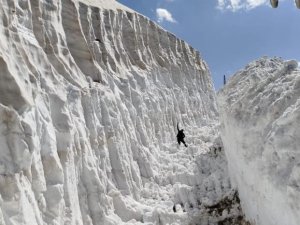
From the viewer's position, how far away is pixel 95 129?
19453mm

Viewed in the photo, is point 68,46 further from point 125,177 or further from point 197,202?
point 197,202

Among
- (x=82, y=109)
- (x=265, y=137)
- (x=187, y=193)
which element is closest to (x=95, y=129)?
(x=82, y=109)

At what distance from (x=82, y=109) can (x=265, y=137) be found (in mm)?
7971

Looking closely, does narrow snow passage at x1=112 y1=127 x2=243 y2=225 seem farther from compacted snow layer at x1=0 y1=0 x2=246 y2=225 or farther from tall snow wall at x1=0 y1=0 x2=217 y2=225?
tall snow wall at x1=0 y1=0 x2=217 y2=225

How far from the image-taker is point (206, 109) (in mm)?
33594

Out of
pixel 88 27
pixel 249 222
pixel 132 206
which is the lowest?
pixel 249 222

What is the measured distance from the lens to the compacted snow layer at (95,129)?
1377cm

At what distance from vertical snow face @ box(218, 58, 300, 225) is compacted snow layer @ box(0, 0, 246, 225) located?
250 cm

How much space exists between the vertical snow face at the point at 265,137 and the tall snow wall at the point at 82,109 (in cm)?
437

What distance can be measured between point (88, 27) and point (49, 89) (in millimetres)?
7034

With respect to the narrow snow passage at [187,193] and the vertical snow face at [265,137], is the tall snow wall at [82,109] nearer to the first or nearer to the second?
the narrow snow passage at [187,193]

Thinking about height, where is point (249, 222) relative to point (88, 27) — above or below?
below

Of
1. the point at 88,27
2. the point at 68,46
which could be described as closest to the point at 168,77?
the point at 88,27

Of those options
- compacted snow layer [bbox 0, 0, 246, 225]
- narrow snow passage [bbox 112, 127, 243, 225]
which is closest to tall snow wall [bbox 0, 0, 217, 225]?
compacted snow layer [bbox 0, 0, 246, 225]
